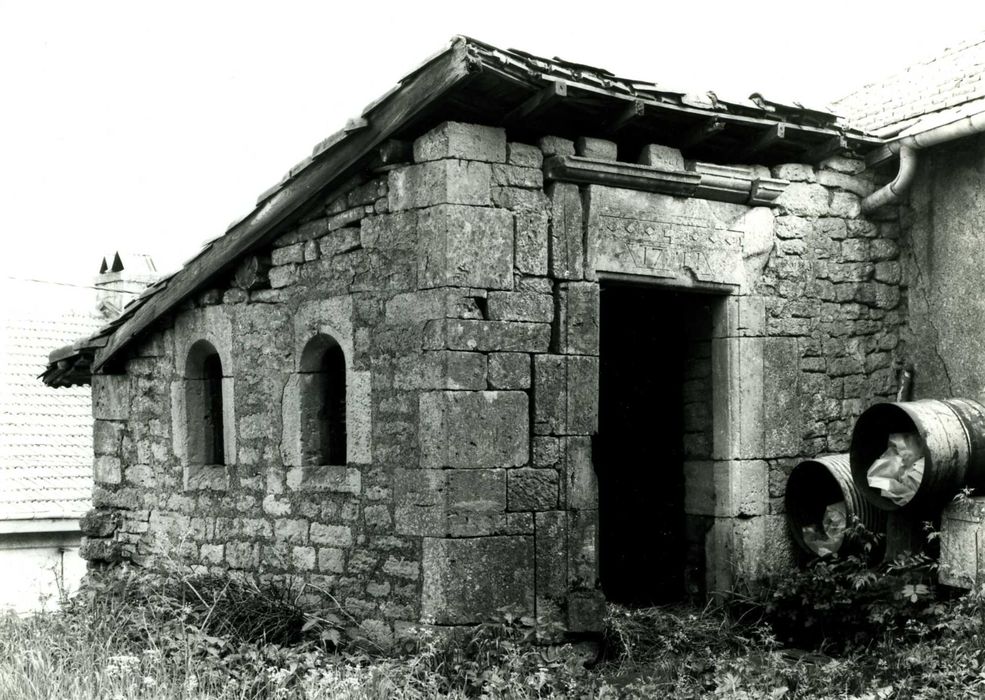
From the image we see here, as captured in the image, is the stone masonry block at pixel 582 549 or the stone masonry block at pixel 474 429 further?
the stone masonry block at pixel 582 549

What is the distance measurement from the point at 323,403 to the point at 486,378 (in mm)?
1558

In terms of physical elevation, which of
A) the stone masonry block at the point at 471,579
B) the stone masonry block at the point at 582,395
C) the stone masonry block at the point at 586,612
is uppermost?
the stone masonry block at the point at 582,395

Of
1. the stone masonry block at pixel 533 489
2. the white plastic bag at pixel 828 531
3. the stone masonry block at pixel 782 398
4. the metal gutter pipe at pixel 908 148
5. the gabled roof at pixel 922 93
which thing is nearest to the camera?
the stone masonry block at pixel 533 489

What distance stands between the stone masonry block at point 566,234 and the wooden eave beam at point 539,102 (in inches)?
19.4

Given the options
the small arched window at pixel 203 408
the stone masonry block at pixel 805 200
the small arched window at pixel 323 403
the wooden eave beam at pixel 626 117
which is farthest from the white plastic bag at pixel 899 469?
the small arched window at pixel 203 408

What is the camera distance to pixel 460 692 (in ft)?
19.5

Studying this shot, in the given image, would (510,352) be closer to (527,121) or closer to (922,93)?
(527,121)

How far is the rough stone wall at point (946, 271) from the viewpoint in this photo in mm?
8039

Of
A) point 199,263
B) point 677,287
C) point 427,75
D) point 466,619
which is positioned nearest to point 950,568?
point 677,287

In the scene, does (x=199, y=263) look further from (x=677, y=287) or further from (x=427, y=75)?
(x=677, y=287)

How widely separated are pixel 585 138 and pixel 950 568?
132 inches

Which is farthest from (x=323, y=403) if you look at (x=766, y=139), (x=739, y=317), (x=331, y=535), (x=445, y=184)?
(x=766, y=139)

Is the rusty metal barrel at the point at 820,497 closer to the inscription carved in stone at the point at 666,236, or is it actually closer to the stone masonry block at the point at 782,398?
the stone masonry block at the point at 782,398

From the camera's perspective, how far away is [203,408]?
29.0 ft
